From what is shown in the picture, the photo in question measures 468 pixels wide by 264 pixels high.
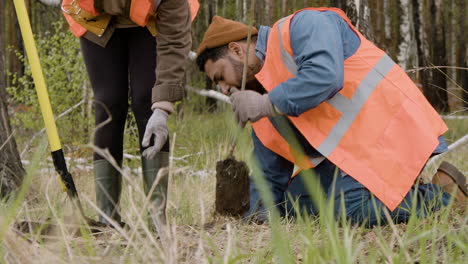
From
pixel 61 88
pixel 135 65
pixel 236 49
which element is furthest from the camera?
pixel 61 88

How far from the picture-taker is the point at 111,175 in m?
2.56

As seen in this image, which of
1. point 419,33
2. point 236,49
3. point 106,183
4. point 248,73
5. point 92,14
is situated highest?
point 92,14

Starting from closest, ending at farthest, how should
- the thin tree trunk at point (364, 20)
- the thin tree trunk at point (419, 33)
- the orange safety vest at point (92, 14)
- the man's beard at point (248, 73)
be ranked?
the orange safety vest at point (92, 14)
the man's beard at point (248, 73)
the thin tree trunk at point (364, 20)
the thin tree trunk at point (419, 33)

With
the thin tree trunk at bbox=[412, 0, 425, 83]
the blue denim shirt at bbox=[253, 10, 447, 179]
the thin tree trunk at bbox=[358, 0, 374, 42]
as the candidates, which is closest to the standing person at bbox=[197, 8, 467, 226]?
the blue denim shirt at bbox=[253, 10, 447, 179]

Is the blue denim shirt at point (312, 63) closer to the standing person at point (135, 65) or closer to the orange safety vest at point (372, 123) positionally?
the orange safety vest at point (372, 123)

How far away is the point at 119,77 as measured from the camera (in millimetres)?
2500

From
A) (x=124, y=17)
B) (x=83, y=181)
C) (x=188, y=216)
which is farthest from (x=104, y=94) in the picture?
(x=83, y=181)

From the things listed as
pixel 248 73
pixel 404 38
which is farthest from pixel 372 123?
pixel 404 38

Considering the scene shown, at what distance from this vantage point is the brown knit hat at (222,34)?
2.57m

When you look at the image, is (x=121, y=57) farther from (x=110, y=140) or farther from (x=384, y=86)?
(x=384, y=86)

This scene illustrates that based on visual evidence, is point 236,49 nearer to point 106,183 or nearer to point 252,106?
point 252,106

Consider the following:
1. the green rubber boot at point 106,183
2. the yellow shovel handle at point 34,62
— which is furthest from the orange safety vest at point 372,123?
the yellow shovel handle at point 34,62

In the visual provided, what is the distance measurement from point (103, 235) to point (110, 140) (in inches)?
25.6

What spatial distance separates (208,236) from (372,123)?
1016 mm
